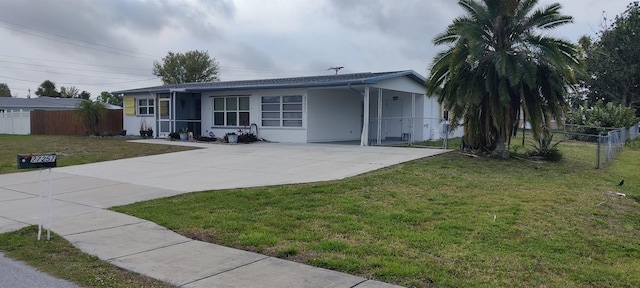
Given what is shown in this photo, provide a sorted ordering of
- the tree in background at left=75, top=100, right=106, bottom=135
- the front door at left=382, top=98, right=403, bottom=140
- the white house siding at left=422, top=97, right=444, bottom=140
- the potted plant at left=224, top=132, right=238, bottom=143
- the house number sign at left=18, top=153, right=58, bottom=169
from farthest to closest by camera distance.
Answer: the tree in background at left=75, top=100, right=106, bottom=135, the white house siding at left=422, top=97, right=444, bottom=140, the front door at left=382, top=98, right=403, bottom=140, the potted plant at left=224, top=132, right=238, bottom=143, the house number sign at left=18, top=153, right=58, bottom=169

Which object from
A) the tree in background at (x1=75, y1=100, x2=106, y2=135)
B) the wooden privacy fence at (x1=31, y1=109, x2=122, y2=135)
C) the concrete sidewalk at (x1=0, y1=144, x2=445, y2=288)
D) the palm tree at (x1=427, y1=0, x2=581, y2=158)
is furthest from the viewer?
the wooden privacy fence at (x1=31, y1=109, x2=122, y2=135)

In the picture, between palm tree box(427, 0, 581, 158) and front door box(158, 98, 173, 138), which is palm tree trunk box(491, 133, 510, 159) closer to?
palm tree box(427, 0, 581, 158)

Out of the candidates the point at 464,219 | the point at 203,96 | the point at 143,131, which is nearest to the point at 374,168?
the point at 464,219

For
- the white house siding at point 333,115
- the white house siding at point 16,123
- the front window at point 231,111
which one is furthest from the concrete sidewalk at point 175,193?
the white house siding at point 16,123

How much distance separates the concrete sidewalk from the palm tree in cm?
234

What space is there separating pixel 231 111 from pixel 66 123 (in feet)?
45.9

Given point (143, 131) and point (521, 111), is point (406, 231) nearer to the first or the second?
point (521, 111)

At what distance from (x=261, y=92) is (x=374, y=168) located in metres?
11.0

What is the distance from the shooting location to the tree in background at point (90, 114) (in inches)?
1085

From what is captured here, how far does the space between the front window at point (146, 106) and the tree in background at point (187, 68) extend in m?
34.1

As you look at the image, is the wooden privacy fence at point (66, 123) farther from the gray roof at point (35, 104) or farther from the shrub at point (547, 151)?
the shrub at point (547, 151)

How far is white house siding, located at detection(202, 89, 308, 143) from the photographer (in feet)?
67.5

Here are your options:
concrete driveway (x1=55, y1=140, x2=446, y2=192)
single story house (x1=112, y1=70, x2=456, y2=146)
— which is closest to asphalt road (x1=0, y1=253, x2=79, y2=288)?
concrete driveway (x1=55, y1=140, x2=446, y2=192)

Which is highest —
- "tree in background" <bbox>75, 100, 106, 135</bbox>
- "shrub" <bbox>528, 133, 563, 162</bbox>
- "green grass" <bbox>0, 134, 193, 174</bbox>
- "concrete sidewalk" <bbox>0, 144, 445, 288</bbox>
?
"tree in background" <bbox>75, 100, 106, 135</bbox>
